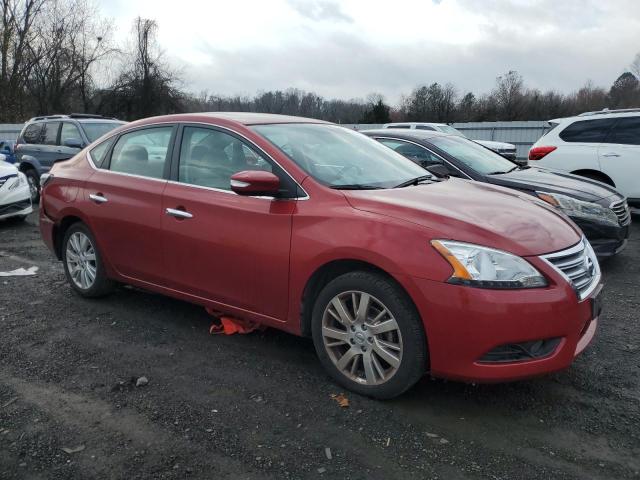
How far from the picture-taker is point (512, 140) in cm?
2353

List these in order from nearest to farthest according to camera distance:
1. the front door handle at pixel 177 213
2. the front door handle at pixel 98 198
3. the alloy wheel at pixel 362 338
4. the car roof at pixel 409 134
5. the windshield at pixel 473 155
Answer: the alloy wheel at pixel 362 338 → the front door handle at pixel 177 213 → the front door handle at pixel 98 198 → the windshield at pixel 473 155 → the car roof at pixel 409 134

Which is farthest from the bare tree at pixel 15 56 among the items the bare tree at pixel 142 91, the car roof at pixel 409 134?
the car roof at pixel 409 134

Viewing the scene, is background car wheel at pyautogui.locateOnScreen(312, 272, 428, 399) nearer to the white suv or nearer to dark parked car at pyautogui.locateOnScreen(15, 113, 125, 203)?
the white suv

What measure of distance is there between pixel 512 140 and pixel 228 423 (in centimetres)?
2290

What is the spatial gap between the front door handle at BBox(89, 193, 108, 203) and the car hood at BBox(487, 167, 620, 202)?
4.06 m

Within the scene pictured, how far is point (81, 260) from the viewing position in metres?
4.96

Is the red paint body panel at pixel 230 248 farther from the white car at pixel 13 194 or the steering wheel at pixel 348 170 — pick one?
the white car at pixel 13 194

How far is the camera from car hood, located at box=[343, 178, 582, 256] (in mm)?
2945

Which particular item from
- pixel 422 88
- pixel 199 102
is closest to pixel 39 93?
pixel 199 102

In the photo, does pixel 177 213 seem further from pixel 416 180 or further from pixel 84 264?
pixel 416 180

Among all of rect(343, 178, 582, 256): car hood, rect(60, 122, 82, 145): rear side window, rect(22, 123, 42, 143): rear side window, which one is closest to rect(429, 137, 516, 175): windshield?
rect(343, 178, 582, 256): car hood

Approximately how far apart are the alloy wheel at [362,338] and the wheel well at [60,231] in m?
2.88

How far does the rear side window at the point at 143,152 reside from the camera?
4.30 metres

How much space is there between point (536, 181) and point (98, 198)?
181 inches
